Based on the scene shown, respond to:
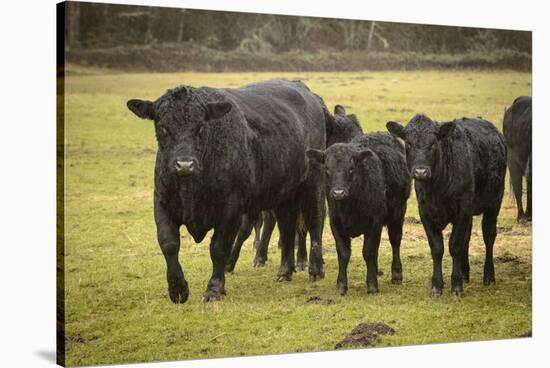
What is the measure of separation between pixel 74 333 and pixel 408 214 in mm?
4139

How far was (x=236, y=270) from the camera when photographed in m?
11.2

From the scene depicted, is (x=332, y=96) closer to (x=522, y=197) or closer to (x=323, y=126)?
(x=323, y=126)

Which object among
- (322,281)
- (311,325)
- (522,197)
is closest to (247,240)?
(322,281)

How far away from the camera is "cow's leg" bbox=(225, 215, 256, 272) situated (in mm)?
11090

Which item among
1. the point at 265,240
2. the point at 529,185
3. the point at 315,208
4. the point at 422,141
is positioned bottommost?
the point at 265,240

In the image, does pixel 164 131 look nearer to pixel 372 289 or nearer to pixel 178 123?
pixel 178 123

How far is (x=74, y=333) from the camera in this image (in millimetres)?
9016

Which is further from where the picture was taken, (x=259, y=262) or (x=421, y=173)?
(x=259, y=262)

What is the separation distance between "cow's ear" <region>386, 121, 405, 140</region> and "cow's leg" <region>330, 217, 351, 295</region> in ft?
3.53

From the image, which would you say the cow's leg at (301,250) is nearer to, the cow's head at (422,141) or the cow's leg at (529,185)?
the cow's head at (422,141)

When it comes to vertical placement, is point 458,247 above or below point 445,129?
below

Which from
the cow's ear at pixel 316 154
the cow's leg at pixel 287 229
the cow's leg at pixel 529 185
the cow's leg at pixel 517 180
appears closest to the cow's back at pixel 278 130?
the cow's leg at pixel 287 229

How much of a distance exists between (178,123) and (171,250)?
1159mm

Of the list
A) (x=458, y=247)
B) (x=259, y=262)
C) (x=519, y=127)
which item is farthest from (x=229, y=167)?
(x=519, y=127)
